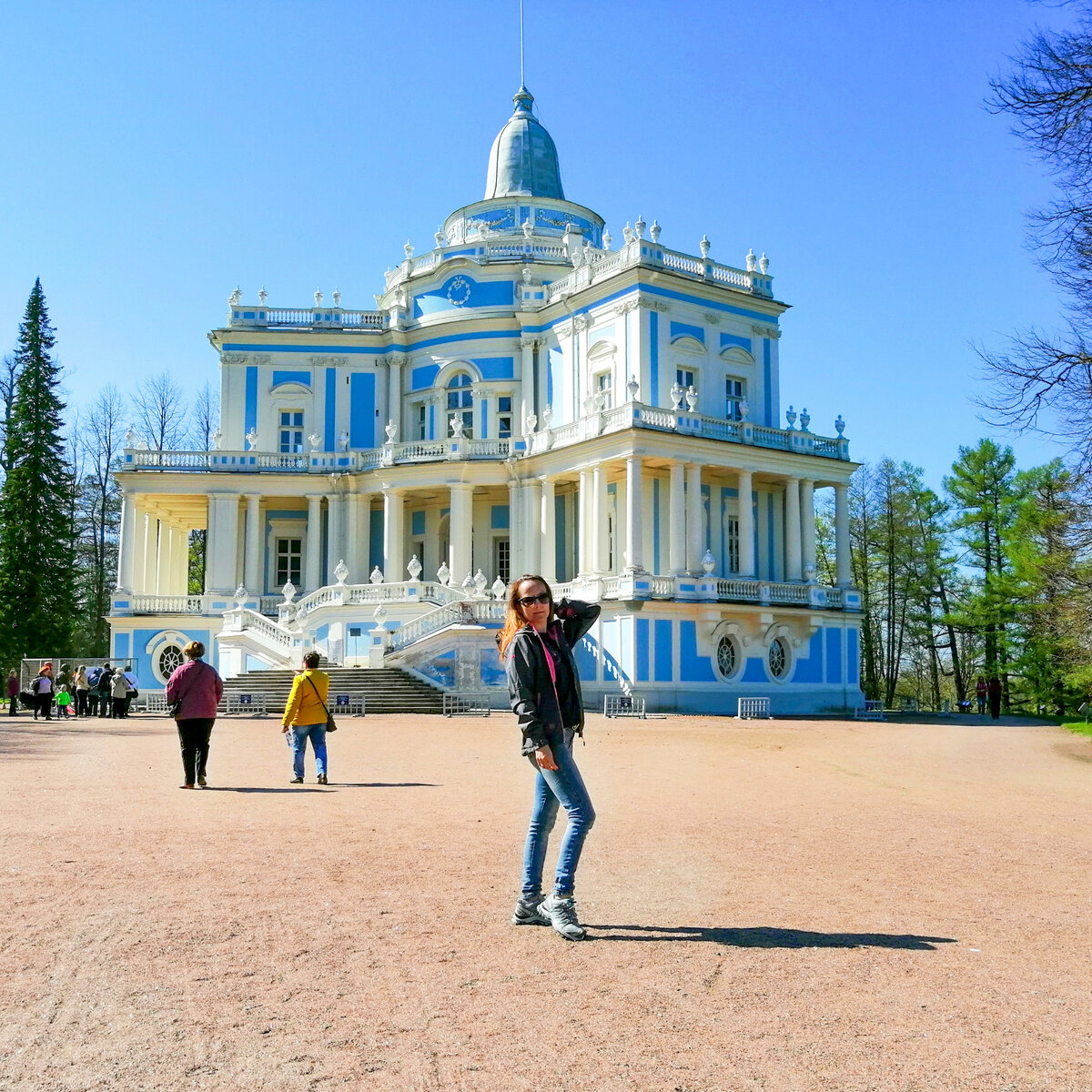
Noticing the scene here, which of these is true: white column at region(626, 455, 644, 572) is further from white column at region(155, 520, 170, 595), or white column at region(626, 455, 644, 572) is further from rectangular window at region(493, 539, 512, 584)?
white column at region(155, 520, 170, 595)

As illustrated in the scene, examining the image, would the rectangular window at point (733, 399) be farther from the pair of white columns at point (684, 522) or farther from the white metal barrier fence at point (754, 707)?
the white metal barrier fence at point (754, 707)

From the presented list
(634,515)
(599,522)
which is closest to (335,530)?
(599,522)

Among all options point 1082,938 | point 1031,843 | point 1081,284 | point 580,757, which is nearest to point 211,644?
point 580,757

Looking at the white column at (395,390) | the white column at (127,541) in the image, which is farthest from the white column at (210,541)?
the white column at (395,390)

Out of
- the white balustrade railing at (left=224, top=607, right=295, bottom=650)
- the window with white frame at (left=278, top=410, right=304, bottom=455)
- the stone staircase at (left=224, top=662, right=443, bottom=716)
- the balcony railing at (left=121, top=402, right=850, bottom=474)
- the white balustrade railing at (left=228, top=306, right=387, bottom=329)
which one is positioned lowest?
the stone staircase at (left=224, top=662, right=443, bottom=716)

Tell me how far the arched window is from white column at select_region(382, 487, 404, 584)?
151 inches

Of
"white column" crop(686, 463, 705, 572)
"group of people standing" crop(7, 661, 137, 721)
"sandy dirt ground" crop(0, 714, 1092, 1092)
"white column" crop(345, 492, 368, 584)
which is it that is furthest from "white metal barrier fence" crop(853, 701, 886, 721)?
"sandy dirt ground" crop(0, 714, 1092, 1092)

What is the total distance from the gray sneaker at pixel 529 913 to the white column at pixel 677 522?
98.9ft

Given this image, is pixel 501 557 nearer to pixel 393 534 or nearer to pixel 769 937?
pixel 393 534

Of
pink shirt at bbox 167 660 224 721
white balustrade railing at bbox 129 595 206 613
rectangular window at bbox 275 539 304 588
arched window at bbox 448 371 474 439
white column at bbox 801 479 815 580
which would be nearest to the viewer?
pink shirt at bbox 167 660 224 721

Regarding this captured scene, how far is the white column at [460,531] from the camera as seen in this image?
135 feet

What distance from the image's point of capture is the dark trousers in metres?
13.6

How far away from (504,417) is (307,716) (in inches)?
1222

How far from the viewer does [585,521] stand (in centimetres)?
3956
